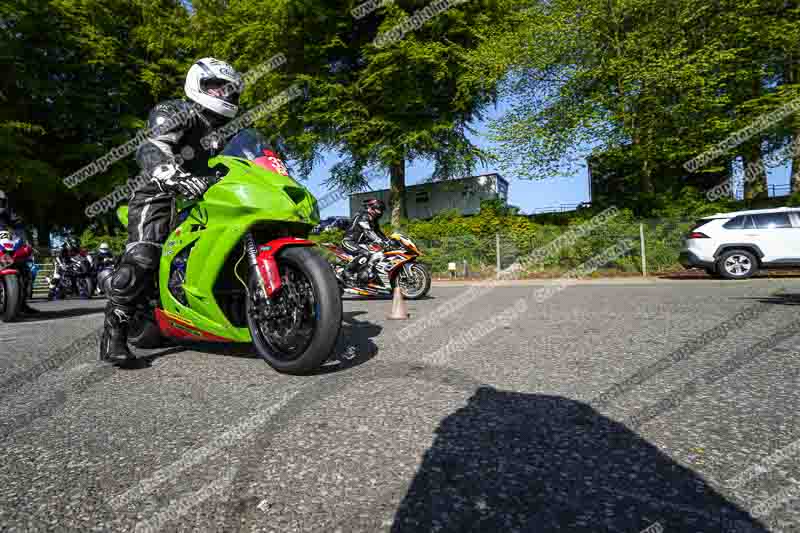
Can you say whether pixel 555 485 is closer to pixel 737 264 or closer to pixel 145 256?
pixel 145 256

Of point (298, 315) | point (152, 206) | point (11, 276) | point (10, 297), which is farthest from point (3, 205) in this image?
point (298, 315)

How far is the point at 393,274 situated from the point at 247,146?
5.49 meters

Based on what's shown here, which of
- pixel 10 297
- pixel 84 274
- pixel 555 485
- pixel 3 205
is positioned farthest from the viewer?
pixel 84 274

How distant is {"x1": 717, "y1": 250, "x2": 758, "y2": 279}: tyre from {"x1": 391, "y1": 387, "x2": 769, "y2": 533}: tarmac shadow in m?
12.2

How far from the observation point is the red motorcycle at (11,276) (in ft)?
19.7

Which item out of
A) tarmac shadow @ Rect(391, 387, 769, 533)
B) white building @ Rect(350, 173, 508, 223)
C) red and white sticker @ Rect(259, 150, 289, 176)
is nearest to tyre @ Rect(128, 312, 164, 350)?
red and white sticker @ Rect(259, 150, 289, 176)

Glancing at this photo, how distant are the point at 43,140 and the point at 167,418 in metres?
31.4

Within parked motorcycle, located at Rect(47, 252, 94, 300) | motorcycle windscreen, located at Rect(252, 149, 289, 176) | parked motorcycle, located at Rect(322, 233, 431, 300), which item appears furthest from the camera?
parked motorcycle, located at Rect(47, 252, 94, 300)

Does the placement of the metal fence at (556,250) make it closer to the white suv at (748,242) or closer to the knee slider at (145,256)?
the white suv at (748,242)

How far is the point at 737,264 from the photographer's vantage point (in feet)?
37.7

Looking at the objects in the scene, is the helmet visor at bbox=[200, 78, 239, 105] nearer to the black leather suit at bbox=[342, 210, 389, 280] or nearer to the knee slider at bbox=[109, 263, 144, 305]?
the knee slider at bbox=[109, 263, 144, 305]

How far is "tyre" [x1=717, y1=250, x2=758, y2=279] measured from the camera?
37.3ft

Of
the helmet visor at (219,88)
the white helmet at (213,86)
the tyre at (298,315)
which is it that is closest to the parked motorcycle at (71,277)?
the white helmet at (213,86)

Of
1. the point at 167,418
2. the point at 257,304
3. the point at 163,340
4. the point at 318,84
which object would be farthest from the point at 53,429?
the point at 318,84
